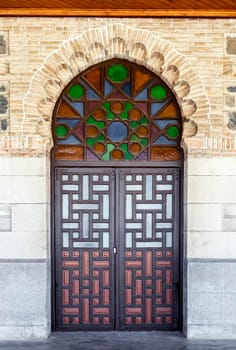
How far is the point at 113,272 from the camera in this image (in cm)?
603

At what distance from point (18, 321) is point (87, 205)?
5.51ft

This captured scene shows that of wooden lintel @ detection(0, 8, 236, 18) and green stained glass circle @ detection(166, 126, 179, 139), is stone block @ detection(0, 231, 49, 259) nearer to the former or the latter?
green stained glass circle @ detection(166, 126, 179, 139)

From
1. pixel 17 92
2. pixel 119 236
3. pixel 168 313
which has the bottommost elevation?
pixel 168 313

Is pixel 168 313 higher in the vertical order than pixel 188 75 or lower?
lower

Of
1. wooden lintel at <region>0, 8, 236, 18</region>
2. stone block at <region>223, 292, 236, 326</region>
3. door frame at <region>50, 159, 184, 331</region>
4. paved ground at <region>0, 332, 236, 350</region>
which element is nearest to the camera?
paved ground at <region>0, 332, 236, 350</region>

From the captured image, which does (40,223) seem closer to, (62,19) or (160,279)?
(160,279)

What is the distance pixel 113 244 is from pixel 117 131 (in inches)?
58.4

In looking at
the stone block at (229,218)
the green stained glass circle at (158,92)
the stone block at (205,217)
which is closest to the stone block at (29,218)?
the stone block at (205,217)

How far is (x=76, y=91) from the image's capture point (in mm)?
6031

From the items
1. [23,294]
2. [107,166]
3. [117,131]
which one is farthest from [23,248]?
[117,131]

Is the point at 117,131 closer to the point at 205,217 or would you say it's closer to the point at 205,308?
the point at 205,217

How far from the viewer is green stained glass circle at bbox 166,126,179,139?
19.9ft

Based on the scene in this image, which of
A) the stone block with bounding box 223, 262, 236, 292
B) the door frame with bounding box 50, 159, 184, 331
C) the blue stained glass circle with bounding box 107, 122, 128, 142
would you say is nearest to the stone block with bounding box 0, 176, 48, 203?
the door frame with bounding box 50, 159, 184, 331

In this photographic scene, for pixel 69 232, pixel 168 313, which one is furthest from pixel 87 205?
pixel 168 313
